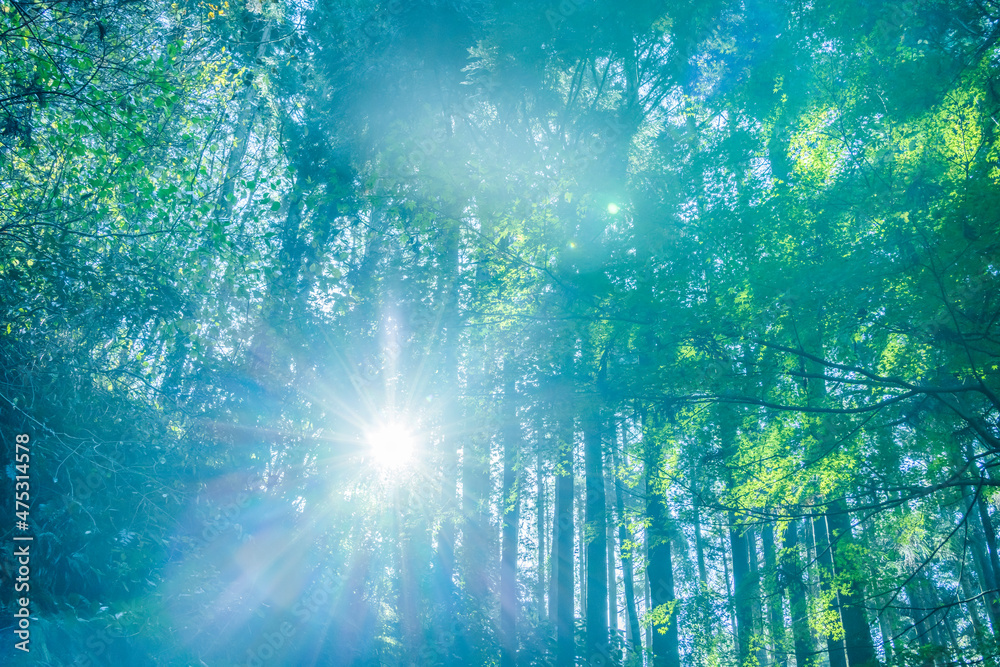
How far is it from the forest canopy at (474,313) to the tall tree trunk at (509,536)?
3.2 inches

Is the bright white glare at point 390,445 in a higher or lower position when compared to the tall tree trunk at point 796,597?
higher

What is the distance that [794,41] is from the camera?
640 centimetres

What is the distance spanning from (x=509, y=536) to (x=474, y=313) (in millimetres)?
7209

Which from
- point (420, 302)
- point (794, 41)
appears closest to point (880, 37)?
point (794, 41)

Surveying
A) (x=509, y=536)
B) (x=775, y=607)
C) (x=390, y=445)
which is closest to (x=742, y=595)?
(x=775, y=607)

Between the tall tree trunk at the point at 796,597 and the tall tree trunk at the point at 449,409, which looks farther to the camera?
the tall tree trunk at the point at 449,409

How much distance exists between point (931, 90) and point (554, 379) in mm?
4914

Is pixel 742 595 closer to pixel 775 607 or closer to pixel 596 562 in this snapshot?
pixel 775 607

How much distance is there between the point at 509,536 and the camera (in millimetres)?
11562

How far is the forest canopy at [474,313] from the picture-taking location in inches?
196

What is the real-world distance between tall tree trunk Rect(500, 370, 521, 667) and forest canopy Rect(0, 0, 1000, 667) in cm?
8

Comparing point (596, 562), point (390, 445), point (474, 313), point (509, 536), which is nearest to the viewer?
point (474, 313)

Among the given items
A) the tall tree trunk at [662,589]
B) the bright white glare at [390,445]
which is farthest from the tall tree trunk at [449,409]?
the tall tree trunk at [662,589]

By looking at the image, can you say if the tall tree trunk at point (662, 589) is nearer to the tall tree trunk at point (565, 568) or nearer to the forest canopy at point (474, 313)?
the forest canopy at point (474, 313)
